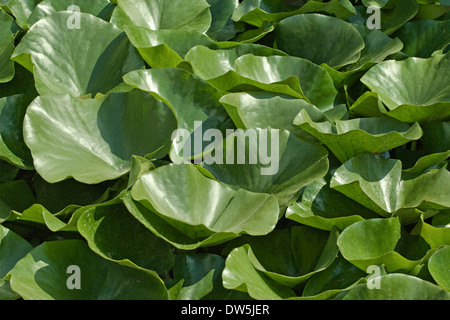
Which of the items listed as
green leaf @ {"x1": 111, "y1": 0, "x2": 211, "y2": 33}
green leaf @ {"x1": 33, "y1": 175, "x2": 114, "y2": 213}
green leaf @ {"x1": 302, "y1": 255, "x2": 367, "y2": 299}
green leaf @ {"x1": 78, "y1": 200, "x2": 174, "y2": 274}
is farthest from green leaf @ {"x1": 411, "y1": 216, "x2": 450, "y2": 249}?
green leaf @ {"x1": 111, "y1": 0, "x2": 211, "y2": 33}

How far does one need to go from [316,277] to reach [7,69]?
60 centimetres

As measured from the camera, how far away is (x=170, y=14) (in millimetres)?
1156

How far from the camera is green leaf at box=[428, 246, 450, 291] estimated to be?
29.1 inches

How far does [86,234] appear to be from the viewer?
0.77 metres

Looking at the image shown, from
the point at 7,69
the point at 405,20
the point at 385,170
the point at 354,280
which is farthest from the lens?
the point at 405,20

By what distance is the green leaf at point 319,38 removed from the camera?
1108 mm

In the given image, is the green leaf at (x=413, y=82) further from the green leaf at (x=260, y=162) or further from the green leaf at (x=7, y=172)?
the green leaf at (x=7, y=172)

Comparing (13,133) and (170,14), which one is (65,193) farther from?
(170,14)

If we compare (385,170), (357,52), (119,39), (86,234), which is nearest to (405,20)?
(357,52)

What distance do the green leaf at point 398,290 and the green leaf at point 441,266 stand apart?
34 mm

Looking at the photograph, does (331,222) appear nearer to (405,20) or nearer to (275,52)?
(275,52)

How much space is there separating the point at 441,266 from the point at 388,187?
0.49 feet

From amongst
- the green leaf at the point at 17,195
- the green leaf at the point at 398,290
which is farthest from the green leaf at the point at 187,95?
the green leaf at the point at 398,290

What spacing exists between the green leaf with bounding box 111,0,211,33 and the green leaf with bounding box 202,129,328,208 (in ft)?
1.16
